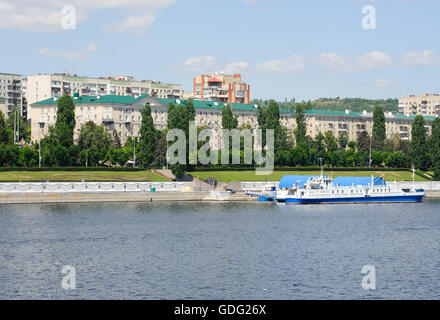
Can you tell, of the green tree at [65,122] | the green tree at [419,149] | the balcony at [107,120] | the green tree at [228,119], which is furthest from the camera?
the balcony at [107,120]

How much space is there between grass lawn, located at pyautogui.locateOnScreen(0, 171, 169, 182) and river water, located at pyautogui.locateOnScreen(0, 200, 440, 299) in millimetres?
20115

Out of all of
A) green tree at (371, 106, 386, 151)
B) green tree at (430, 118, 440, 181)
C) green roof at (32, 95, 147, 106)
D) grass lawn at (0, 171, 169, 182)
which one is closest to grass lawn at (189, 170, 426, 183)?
green tree at (430, 118, 440, 181)

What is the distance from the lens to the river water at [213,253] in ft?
159

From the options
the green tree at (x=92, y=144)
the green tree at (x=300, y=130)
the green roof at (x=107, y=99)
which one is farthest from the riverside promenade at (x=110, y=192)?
the green roof at (x=107, y=99)

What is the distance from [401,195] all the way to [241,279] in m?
77.8

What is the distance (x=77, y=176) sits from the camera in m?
121

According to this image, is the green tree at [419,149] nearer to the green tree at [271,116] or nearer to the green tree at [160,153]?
the green tree at [271,116]

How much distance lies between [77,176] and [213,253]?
209 feet

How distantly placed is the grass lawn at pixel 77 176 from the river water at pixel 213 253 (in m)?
20.1

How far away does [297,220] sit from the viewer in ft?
290

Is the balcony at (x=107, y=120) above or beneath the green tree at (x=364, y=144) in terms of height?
above
